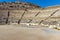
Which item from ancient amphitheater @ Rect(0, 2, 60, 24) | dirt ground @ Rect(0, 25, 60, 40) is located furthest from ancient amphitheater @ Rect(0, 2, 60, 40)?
dirt ground @ Rect(0, 25, 60, 40)

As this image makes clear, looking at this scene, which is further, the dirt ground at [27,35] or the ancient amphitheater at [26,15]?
the ancient amphitheater at [26,15]

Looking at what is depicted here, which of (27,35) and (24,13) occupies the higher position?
(24,13)

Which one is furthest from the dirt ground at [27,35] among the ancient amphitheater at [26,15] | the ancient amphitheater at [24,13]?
the ancient amphitheater at [24,13]

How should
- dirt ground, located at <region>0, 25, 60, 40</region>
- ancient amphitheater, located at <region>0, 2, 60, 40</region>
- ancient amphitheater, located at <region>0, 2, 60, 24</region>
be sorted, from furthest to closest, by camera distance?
ancient amphitheater, located at <region>0, 2, 60, 24</region> → ancient amphitheater, located at <region>0, 2, 60, 40</region> → dirt ground, located at <region>0, 25, 60, 40</region>

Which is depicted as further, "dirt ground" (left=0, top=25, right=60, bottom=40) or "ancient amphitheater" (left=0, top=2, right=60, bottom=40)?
"ancient amphitheater" (left=0, top=2, right=60, bottom=40)

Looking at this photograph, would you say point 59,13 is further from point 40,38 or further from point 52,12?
point 40,38

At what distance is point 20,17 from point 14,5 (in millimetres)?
3461

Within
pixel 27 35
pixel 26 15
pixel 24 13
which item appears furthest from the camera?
pixel 24 13

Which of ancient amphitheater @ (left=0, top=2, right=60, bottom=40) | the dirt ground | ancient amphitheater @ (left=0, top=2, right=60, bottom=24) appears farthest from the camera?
ancient amphitheater @ (left=0, top=2, right=60, bottom=24)

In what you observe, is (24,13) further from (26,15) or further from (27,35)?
(27,35)

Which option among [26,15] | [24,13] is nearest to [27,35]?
[26,15]

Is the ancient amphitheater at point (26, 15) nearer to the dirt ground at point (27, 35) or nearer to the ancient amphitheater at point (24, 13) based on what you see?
the ancient amphitheater at point (24, 13)

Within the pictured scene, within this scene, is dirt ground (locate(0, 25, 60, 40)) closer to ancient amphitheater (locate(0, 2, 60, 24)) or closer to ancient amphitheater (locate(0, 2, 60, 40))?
ancient amphitheater (locate(0, 2, 60, 40))

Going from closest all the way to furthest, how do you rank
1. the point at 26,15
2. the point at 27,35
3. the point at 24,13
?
the point at 27,35 → the point at 26,15 → the point at 24,13
